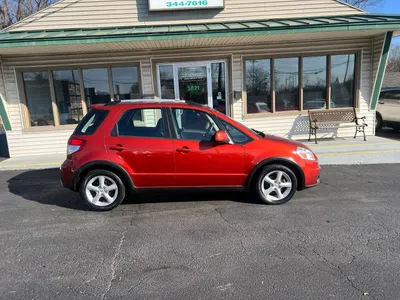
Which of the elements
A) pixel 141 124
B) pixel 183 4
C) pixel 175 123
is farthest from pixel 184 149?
pixel 183 4

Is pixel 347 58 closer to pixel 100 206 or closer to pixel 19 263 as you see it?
pixel 100 206

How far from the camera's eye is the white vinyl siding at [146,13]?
877 centimetres

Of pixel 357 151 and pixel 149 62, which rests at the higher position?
pixel 149 62

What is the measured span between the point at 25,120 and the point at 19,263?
7.18 meters

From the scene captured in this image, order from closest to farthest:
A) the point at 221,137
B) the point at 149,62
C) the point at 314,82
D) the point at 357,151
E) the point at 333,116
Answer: the point at 221,137, the point at 357,151, the point at 149,62, the point at 333,116, the point at 314,82

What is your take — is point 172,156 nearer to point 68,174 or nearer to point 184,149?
point 184,149

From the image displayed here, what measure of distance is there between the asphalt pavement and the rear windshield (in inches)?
47.3

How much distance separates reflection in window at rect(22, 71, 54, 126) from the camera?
905 centimetres

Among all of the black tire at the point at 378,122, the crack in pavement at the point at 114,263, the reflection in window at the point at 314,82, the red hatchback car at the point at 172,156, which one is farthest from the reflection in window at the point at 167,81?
the black tire at the point at 378,122

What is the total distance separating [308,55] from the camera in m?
9.20

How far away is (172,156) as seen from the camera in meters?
4.34

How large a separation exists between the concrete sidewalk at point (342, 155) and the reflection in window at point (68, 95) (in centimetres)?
125

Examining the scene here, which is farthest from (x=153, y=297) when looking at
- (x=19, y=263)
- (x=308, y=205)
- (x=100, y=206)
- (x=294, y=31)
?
(x=294, y=31)

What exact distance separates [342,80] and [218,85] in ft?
13.0
